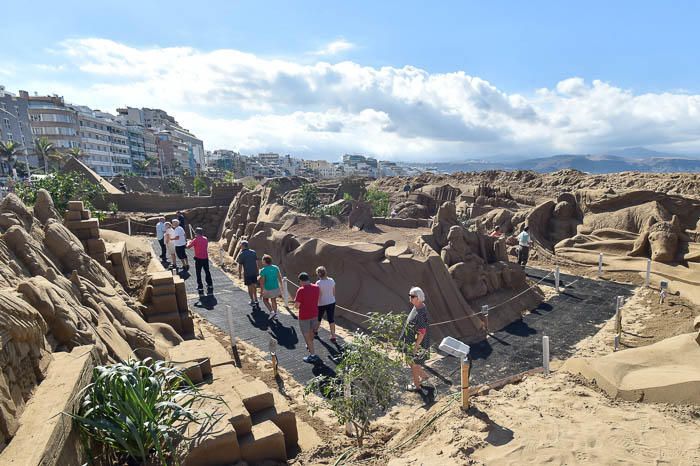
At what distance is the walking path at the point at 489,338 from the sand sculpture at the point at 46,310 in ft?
7.47

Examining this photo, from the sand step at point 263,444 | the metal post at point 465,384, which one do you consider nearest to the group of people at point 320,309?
the metal post at point 465,384

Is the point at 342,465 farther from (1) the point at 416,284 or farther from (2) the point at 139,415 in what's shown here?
(1) the point at 416,284

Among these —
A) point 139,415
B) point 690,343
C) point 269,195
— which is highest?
point 269,195

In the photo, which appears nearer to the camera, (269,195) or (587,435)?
(587,435)

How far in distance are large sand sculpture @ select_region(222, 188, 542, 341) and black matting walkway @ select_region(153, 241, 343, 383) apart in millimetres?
1472

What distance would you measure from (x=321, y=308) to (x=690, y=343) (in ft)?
19.4

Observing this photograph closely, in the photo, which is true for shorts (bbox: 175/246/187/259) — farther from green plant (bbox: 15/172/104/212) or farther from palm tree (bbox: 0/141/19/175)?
palm tree (bbox: 0/141/19/175)

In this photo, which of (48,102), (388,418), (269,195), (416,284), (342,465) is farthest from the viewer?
(48,102)

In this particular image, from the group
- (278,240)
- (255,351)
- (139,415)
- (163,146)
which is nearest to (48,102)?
(163,146)

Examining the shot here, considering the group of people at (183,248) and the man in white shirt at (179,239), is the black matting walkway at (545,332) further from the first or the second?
the man in white shirt at (179,239)

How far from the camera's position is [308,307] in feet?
21.9

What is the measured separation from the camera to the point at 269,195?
55.0 ft

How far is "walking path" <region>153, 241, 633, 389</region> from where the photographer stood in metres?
7.01

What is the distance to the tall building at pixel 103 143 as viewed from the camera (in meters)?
52.6
